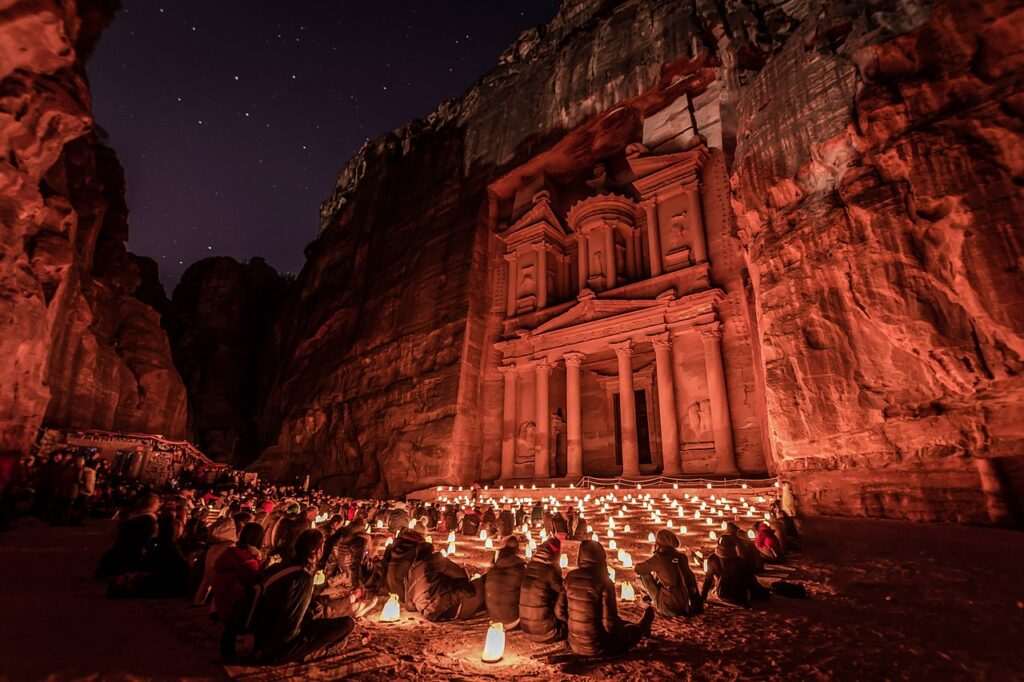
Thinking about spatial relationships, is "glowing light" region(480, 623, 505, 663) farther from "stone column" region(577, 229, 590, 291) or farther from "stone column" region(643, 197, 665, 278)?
"stone column" region(577, 229, 590, 291)

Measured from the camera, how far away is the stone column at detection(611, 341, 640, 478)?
21469mm

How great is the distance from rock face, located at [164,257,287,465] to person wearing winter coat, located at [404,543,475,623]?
128ft

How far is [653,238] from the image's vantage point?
2556 cm

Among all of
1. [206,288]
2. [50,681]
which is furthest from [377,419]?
[206,288]

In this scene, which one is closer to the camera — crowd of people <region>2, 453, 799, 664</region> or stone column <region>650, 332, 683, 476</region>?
crowd of people <region>2, 453, 799, 664</region>

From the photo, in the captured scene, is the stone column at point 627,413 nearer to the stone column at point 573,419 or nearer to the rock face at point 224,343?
the stone column at point 573,419

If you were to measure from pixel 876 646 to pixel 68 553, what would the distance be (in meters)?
12.0

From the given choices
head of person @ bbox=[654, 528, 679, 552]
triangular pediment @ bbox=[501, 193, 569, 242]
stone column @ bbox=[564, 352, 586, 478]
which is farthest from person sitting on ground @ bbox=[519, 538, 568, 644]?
triangular pediment @ bbox=[501, 193, 569, 242]

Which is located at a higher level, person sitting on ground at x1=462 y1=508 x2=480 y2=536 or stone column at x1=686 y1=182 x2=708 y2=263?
stone column at x1=686 y1=182 x2=708 y2=263

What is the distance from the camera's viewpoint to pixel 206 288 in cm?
4806

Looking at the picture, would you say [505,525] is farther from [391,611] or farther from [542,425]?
[542,425]

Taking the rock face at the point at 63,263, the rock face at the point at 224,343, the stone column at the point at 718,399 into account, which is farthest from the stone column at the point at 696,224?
the rock face at the point at 224,343

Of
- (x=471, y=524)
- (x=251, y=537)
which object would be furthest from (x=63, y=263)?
(x=251, y=537)

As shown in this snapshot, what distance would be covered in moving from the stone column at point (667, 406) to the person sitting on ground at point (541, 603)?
16194mm
